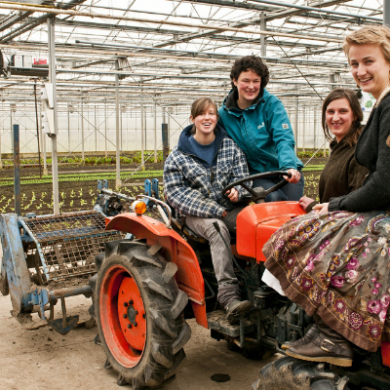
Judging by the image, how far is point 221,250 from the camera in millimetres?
2834

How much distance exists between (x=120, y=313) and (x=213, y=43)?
40.8 ft

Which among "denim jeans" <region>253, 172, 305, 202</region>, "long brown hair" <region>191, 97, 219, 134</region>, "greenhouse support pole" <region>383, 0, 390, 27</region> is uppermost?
"greenhouse support pole" <region>383, 0, 390, 27</region>

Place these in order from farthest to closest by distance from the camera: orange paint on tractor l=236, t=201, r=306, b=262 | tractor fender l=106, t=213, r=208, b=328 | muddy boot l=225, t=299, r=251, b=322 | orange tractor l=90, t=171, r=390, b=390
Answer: tractor fender l=106, t=213, r=208, b=328
muddy boot l=225, t=299, r=251, b=322
orange paint on tractor l=236, t=201, r=306, b=262
orange tractor l=90, t=171, r=390, b=390

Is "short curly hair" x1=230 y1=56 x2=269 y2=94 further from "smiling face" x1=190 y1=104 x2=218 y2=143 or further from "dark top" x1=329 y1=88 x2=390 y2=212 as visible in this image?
"dark top" x1=329 y1=88 x2=390 y2=212

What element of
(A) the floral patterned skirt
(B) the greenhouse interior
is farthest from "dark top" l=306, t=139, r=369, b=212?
(B) the greenhouse interior

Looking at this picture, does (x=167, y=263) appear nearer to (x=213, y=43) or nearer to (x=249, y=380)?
(x=249, y=380)

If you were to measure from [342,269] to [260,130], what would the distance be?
1485mm

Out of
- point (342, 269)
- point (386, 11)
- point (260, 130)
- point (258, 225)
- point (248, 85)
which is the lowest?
point (342, 269)

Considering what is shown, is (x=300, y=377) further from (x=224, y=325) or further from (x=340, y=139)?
(x=340, y=139)

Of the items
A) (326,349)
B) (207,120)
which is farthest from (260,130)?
(326,349)

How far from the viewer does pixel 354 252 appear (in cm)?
202

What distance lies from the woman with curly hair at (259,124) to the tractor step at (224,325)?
78 centimetres

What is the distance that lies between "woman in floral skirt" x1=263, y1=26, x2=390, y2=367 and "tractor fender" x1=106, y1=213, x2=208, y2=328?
742 millimetres

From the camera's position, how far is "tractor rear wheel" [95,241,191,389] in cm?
279
